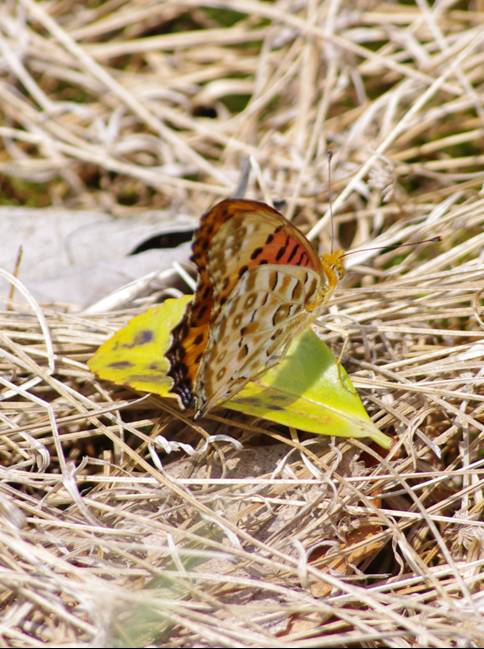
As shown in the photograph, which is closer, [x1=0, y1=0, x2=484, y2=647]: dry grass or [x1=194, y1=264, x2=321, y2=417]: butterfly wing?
[x1=0, y1=0, x2=484, y2=647]: dry grass

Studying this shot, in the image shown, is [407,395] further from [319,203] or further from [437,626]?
[319,203]

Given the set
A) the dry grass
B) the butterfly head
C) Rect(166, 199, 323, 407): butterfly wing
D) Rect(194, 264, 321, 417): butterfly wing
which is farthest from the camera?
the butterfly head

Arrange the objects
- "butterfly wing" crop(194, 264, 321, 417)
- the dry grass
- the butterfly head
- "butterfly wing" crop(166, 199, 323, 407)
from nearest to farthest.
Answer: the dry grass → "butterfly wing" crop(166, 199, 323, 407) → "butterfly wing" crop(194, 264, 321, 417) → the butterfly head

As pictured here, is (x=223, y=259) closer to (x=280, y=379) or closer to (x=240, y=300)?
(x=240, y=300)

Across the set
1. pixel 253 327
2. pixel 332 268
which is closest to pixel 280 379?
pixel 253 327

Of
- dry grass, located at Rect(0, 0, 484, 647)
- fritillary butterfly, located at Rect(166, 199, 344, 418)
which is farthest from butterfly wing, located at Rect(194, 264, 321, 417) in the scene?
dry grass, located at Rect(0, 0, 484, 647)

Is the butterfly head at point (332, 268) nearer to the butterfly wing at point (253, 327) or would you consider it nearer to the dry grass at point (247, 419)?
the butterfly wing at point (253, 327)

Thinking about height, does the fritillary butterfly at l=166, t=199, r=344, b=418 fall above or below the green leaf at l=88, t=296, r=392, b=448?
above

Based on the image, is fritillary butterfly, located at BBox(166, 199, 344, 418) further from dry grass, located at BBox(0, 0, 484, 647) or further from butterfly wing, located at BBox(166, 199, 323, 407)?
dry grass, located at BBox(0, 0, 484, 647)

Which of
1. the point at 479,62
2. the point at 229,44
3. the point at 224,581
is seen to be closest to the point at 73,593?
the point at 224,581
